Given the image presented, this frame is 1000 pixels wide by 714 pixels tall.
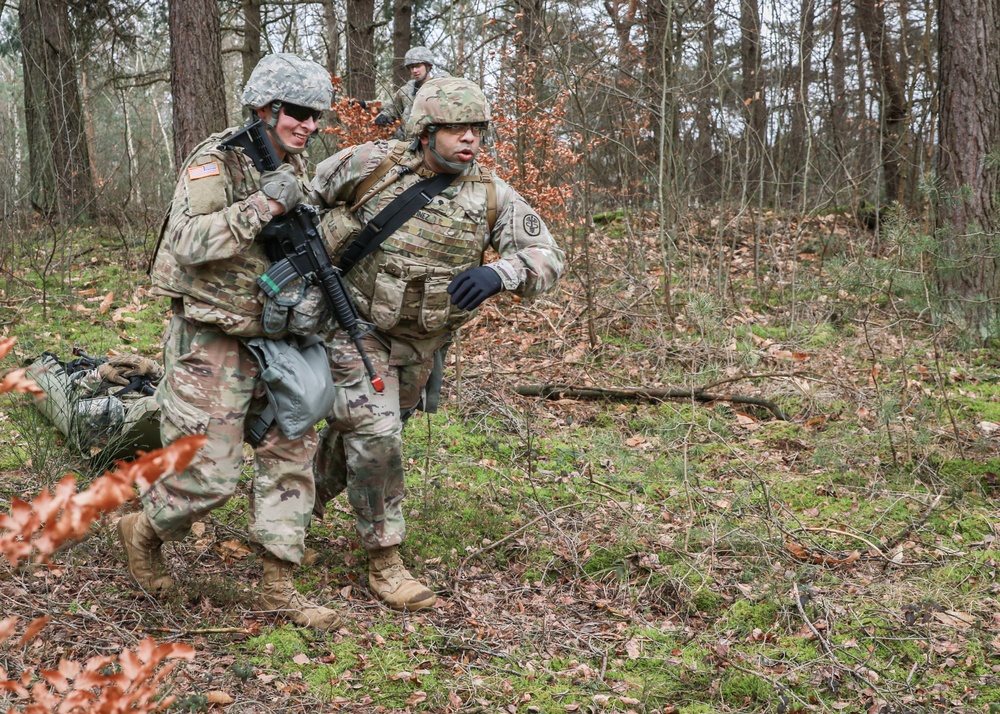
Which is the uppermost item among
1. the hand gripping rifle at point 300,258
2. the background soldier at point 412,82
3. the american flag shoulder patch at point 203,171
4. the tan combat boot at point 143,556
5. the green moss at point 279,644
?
the background soldier at point 412,82

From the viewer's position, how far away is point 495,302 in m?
8.46

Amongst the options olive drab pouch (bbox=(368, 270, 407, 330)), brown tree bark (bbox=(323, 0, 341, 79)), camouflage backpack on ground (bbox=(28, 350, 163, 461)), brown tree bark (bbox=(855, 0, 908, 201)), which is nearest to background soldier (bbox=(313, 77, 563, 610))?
olive drab pouch (bbox=(368, 270, 407, 330))

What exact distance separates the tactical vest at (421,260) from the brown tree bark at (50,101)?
664 centimetres

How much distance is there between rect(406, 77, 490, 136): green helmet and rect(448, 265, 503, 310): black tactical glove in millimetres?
683

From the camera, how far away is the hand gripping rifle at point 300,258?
3.64m

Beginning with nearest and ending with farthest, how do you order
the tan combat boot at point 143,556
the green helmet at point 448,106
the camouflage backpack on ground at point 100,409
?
the tan combat boot at point 143,556
the green helmet at point 448,106
the camouflage backpack on ground at point 100,409

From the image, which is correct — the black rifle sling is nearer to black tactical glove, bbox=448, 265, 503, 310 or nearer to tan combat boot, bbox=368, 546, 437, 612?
black tactical glove, bbox=448, 265, 503, 310

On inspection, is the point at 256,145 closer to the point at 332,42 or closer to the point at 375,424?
the point at 375,424

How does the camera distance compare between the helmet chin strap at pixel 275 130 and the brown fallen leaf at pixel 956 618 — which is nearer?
the helmet chin strap at pixel 275 130

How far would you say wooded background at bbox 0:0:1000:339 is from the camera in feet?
25.7

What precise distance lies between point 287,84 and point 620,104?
549 centimetres

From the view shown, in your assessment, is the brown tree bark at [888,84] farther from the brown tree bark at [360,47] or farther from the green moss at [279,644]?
the green moss at [279,644]

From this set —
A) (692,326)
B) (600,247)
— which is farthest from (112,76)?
(692,326)

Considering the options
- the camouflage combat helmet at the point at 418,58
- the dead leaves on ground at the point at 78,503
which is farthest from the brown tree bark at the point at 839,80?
the dead leaves on ground at the point at 78,503
